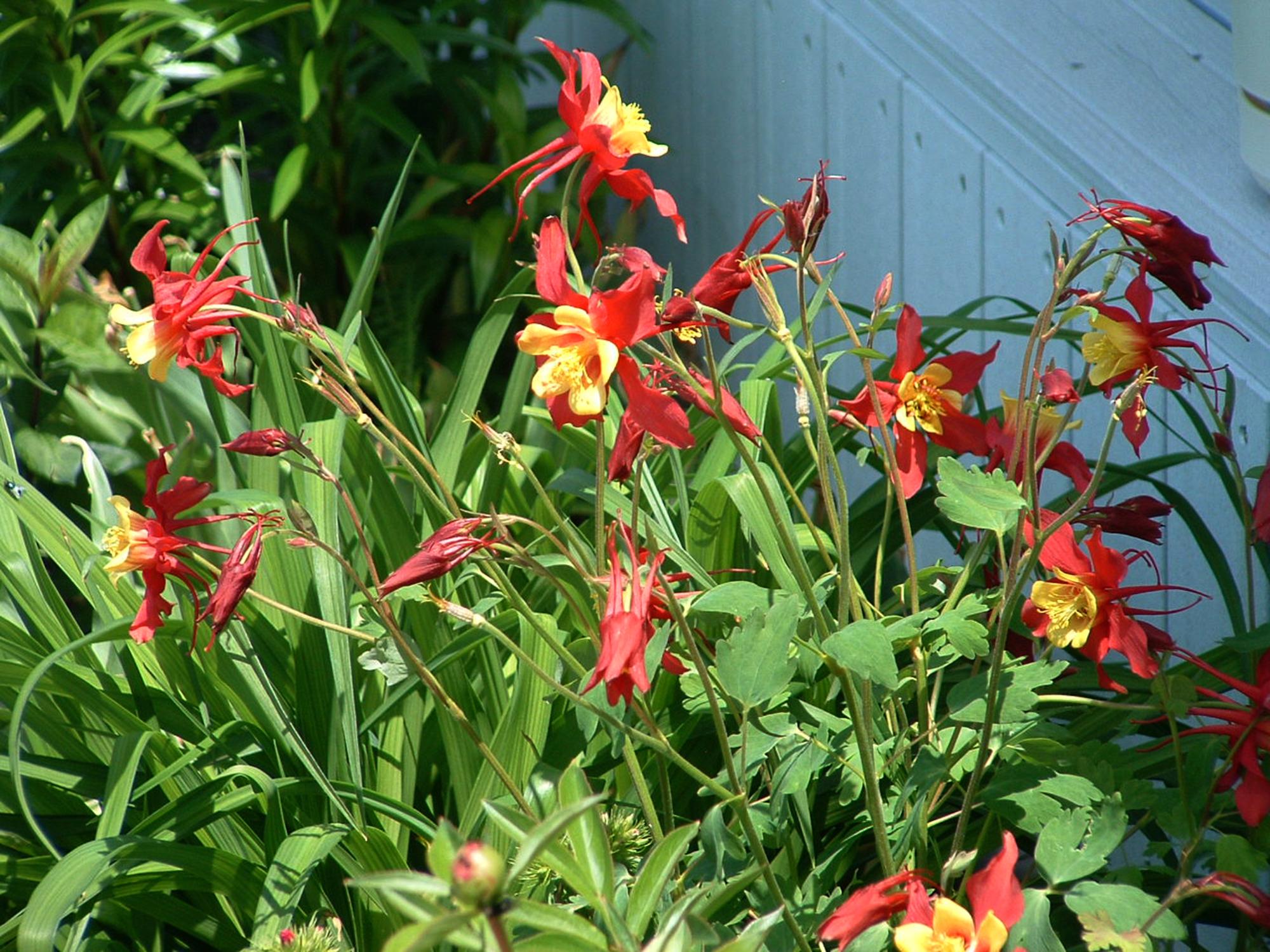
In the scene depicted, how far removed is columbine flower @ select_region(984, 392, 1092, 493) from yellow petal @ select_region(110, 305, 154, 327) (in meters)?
0.61

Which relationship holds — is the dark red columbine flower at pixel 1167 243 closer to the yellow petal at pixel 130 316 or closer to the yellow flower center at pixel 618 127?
the yellow flower center at pixel 618 127

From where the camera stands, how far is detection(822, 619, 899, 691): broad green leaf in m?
0.68

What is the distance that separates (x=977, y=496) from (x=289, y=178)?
1533 mm

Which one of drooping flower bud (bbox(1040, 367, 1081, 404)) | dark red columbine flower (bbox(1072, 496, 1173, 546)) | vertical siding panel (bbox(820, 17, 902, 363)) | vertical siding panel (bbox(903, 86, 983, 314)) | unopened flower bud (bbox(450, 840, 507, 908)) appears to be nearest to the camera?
unopened flower bud (bbox(450, 840, 507, 908))

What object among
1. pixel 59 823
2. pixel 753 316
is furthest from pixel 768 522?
pixel 753 316

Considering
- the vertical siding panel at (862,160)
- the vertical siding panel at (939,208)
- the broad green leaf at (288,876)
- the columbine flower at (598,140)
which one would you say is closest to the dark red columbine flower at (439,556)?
the columbine flower at (598,140)

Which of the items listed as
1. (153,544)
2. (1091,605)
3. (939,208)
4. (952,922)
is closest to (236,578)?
(153,544)

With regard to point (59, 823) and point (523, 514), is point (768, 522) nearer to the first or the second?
point (523, 514)

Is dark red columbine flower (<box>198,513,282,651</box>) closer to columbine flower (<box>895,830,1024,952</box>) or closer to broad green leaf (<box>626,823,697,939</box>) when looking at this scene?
broad green leaf (<box>626,823,697,939</box>)

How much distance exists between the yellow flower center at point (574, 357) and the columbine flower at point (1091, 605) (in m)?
0.34

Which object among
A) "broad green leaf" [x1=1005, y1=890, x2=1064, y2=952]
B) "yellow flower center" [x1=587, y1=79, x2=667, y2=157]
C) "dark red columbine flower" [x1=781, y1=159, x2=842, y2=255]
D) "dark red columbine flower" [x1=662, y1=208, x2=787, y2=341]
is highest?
"yellow flower center" [x1=587, y1=79, x2=667, y2=157]

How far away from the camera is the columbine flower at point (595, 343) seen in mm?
673

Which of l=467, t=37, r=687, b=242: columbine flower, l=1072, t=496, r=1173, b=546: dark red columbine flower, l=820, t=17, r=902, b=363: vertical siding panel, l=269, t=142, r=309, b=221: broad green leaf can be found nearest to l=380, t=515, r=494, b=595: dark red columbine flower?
l=467, t=37, r=687, b=242: columbine flower

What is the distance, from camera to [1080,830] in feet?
2.37
